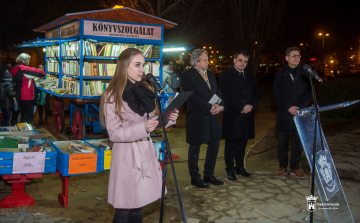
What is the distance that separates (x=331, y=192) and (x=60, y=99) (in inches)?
300

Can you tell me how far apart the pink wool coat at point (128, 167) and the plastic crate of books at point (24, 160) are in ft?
5.87

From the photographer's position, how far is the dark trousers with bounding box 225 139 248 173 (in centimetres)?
587

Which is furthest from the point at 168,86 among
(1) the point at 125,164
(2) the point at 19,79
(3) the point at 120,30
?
(1) the point at 125,164

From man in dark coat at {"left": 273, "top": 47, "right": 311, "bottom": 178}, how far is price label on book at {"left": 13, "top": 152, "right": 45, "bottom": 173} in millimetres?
3710

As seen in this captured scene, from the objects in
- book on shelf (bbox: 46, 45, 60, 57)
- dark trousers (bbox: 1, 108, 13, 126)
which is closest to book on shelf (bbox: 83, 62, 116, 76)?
dark trousers (bbox: 1, 108, 13, 126)

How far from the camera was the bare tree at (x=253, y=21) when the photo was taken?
52.4 ft

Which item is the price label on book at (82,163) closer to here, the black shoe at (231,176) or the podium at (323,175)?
the black shoe at (231,176)

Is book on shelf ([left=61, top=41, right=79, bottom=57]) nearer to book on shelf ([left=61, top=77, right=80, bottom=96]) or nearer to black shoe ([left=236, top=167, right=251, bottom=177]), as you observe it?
book on shelf ([left=61, top=77, right=80, bottom=96])

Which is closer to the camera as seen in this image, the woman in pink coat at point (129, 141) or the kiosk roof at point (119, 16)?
the woman in pink coat at point (129, 141)

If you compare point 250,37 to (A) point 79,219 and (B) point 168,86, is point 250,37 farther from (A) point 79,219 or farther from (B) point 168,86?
(A) point 79,219

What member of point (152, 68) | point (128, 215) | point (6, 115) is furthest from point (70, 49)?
point (128, 215)

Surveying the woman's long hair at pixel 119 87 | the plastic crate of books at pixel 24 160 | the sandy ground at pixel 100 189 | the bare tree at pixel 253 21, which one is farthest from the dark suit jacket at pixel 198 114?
the bare tree at pixel 253 21

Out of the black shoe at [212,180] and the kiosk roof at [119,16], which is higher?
the kiosk roof at [119,16]

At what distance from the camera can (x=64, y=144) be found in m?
5.30
